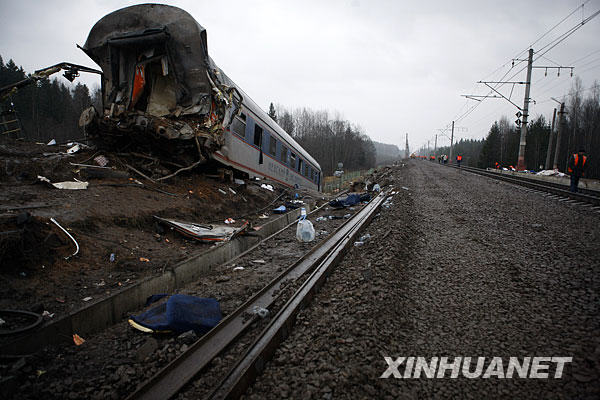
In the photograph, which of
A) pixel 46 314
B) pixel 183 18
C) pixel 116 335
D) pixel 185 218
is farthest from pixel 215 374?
pixel 183 18

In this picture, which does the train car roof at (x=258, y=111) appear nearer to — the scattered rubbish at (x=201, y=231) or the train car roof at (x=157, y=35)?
the train car roof at (x=157, y=35)

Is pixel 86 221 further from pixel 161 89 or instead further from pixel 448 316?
pixel 448 316

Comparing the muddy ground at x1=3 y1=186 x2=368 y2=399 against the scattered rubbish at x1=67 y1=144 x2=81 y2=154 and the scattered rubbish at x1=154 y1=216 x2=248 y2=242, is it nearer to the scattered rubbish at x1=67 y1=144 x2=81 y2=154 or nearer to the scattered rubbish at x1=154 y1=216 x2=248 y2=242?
the scattered rubbish at x1=154 y1=216 x2=248 y2=242

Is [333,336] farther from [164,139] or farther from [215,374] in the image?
[164,139]

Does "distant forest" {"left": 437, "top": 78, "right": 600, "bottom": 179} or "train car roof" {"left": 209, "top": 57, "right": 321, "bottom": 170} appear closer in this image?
"train car roof" {"left": 209, "top": 57, "right": 321, "bottom": 170}

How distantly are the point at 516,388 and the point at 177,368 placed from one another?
254 cm

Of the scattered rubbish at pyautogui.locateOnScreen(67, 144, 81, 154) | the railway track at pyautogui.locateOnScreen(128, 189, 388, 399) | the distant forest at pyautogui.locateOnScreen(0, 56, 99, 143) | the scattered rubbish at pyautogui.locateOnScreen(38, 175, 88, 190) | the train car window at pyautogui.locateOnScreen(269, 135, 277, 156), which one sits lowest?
the railway track at pyautogui.locateOnScreen(128, 189, 388, 399)

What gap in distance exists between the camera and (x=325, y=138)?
218 feet

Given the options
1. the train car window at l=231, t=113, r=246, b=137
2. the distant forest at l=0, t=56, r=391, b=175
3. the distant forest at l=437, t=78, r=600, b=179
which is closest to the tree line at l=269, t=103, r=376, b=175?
the distant forest at l=0, t=56, r=391, b=175

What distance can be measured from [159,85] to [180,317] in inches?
302

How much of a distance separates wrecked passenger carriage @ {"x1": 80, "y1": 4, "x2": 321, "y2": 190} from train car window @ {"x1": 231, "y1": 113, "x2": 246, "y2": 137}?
0.12 meters

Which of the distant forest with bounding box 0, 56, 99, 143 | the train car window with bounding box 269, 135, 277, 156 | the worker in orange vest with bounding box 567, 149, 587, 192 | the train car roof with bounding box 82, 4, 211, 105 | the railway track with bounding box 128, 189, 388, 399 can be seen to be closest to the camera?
the railway track with bounding box 128, 189, 388, 399

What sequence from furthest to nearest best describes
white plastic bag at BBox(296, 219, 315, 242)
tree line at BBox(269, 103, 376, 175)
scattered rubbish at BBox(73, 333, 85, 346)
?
tree line at BBox(269, 103, 376, 175)
white plastic bag at BBox(296, 219, 315, 242)
scattered rubbish at BBox(73, 333, 85, 346)

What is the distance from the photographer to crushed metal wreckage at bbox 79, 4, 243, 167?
736 centimetres
